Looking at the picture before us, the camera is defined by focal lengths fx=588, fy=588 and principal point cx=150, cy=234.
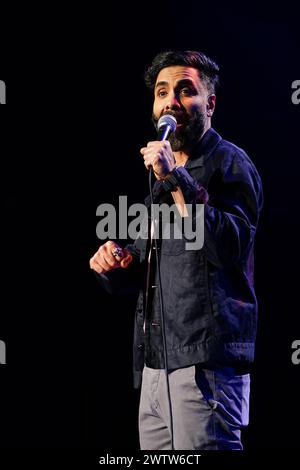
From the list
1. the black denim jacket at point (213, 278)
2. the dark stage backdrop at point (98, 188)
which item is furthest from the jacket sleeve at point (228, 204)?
the dark stage backdrop at point (98, 188)

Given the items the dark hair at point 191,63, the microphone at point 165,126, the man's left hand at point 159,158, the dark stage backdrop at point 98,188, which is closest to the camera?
the man's left hand at point 159,158

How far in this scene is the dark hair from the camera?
5.71 ft

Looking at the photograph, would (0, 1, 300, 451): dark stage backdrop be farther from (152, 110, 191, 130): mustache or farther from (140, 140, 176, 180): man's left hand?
(140, 140, 176, 180): man's left hand

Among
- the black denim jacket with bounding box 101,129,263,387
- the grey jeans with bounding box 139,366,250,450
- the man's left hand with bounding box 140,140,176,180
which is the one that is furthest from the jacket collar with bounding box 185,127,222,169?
the grey jeans with bounding box 139,366,250,450

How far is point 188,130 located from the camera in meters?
1.69

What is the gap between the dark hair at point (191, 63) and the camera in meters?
1.74

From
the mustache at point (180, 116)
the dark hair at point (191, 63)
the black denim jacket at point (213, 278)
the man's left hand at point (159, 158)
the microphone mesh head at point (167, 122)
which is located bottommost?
the black denim jacket at point (213, 278)

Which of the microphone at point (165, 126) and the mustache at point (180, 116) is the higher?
the mustache at point (180, 116)

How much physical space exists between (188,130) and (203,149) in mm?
75

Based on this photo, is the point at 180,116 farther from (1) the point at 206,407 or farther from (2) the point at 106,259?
(1) the point at 206,407

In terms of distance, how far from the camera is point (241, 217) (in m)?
1.49

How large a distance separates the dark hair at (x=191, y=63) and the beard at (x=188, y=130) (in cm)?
14

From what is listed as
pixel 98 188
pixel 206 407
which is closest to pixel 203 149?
pixel 206 407

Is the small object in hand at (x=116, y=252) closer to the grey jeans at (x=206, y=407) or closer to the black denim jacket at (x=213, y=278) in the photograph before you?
the black denim jacket at (x=213, y=278)
